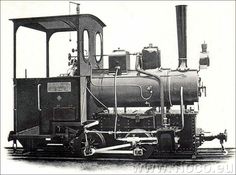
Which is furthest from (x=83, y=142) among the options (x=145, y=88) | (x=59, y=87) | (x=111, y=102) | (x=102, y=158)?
(x=145, y=88)

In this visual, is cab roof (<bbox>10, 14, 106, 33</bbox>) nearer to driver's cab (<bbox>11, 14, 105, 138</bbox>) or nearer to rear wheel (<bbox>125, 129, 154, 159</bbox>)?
driver's cab (<bbox>11, 14, 105, 138</bbox>)

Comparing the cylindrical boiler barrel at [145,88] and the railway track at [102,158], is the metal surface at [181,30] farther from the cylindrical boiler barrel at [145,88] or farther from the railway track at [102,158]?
the railway track at [102,158]

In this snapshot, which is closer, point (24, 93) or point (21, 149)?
point (24, 93)

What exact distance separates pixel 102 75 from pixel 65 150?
1981 mm

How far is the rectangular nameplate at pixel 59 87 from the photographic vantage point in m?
8.48

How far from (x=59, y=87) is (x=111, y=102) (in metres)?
1.17

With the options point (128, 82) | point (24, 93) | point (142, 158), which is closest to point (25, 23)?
point (24, 93)

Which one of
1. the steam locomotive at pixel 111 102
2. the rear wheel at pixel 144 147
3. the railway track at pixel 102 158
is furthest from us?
the steam locomotive at pixel 111 102

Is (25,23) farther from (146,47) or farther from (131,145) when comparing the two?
(131,145)

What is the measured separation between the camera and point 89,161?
8180 mm

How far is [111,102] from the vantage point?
8.73 metres

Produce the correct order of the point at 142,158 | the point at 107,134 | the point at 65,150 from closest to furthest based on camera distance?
the point at 142,158
the point at 107,134
the point at 65,150

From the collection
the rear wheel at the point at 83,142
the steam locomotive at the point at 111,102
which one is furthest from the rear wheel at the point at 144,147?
the rear wheel at the point at 83,142

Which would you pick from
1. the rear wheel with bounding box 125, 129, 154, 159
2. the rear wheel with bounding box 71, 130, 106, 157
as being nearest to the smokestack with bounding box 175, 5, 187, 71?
the rear wheel with bounding box 125, 129, 154, 159
